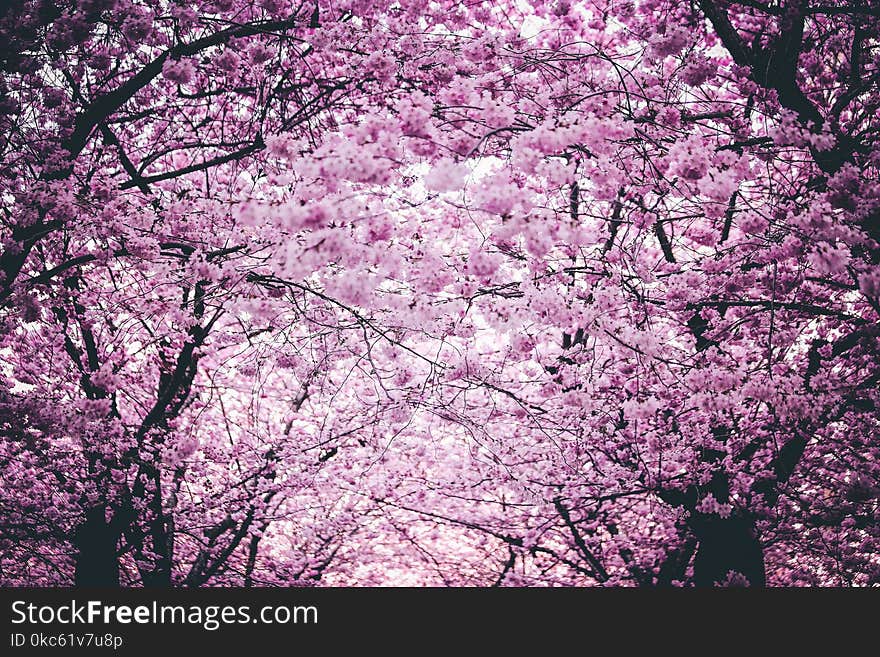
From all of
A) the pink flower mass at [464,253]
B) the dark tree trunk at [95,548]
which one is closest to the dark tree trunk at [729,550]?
the pink flower mass at [464,253]

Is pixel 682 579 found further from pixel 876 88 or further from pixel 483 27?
pixel 483 27

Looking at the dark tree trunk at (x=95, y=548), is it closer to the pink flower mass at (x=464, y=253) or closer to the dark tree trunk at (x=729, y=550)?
the pink flower mass at (x=464, y=253)

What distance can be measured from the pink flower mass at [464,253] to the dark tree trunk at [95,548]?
30 millimetres

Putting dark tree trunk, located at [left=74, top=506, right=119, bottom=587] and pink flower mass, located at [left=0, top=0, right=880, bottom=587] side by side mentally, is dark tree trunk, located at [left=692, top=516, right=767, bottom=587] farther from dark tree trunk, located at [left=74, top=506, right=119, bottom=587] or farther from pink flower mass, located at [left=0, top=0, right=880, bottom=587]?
dark tree trunk, located at [left=74, top=506, right=119, bottom=587]

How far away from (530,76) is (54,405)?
18.8 ft

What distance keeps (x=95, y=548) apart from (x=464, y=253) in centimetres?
670

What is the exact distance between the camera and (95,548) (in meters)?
8.91

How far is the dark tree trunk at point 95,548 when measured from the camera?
8.89 metres

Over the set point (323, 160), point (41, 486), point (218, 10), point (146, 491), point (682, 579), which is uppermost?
point (218, 10)

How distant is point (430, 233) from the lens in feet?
31.5

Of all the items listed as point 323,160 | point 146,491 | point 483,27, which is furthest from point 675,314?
point 146,491

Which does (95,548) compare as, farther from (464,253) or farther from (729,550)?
(729,550)

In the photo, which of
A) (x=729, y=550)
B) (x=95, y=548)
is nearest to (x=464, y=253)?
(x=729, y=550)

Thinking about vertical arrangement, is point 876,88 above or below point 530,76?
below
